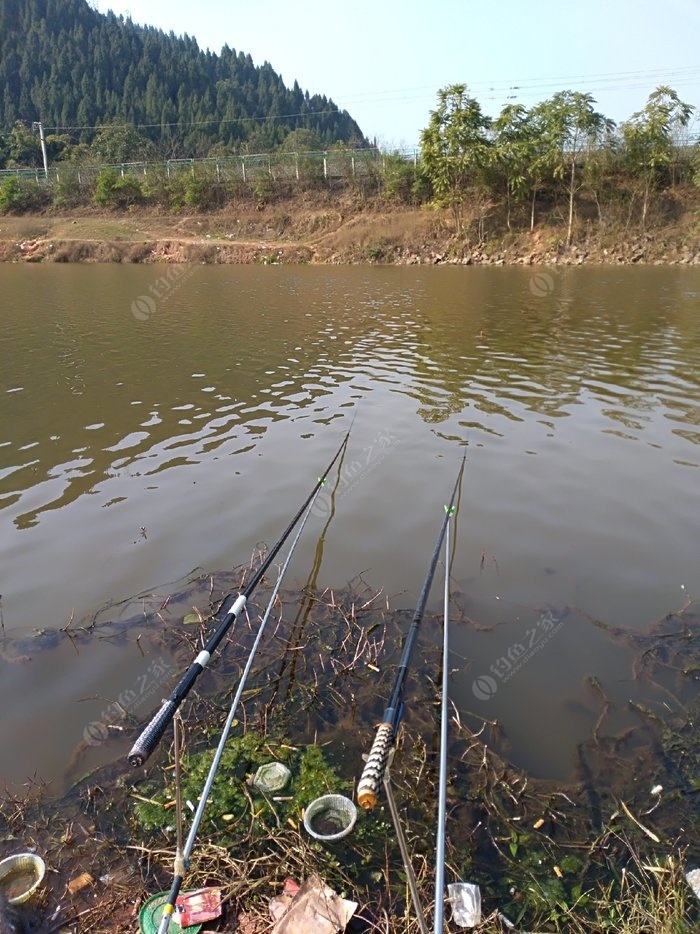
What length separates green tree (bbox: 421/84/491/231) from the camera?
36.5 metres

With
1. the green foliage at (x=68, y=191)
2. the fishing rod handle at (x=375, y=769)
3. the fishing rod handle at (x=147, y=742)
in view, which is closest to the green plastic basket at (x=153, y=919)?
the fishing rod handle at (x=147, y=742)

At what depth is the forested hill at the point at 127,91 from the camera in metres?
89.7

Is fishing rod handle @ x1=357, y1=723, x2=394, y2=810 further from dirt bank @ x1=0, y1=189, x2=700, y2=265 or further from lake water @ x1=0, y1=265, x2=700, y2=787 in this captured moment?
dirt bank @ x1=0, y1=189, x2=700, y2=265

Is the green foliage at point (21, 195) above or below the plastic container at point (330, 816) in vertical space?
above

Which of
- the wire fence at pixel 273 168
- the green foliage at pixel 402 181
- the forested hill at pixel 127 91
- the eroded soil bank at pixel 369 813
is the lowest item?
the eroded soil bank at pixel 369 813

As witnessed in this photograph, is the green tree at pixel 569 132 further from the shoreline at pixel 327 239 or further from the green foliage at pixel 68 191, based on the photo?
the green foliage at pixel 68 191

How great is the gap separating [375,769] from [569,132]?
41651 mm

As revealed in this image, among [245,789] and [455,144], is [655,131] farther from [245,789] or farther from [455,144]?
[245,789]

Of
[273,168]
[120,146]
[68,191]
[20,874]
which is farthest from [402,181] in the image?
[120,146]

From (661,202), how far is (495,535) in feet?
129

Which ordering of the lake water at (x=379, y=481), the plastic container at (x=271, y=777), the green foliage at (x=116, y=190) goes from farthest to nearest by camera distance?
the green foliage at (x=116, y=190)
the lake water at (x=379, y=481)
the plastic container at (x=271, y=777)

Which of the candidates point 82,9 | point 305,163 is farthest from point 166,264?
point 82,9

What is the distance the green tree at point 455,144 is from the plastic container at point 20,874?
1618 inches

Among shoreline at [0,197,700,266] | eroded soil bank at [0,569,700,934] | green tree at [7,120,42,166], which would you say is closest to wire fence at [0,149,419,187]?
shoreline at [0,197,700,266]
